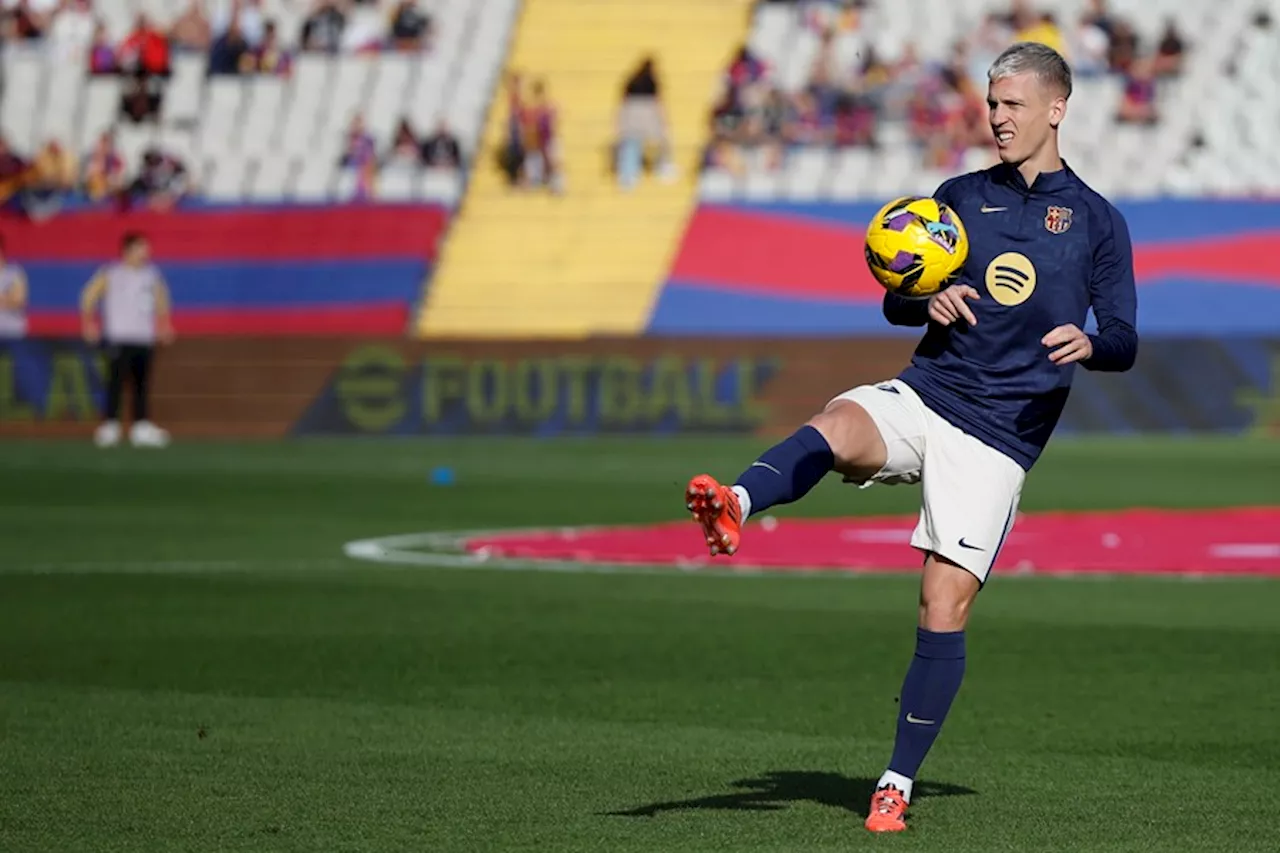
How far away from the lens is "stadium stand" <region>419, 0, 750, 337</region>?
33719 mm

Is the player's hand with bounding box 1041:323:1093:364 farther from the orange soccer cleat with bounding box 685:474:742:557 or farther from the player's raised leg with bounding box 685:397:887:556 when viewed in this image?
the orange soccer cleat with bounding box 685:474:742:557

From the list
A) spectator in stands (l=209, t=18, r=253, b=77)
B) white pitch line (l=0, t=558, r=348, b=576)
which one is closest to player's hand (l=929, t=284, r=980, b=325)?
white pitch line (l=0, t=558, r=348, b=576)

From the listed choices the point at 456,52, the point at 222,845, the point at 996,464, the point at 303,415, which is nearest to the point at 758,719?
the point at 996,464

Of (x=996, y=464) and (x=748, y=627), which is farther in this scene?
(x=748, y=627)

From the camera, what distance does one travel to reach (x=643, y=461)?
82.3ft

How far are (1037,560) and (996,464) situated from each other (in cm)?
854

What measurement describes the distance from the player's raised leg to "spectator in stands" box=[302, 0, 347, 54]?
3199 cm

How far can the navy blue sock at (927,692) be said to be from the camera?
6.93m

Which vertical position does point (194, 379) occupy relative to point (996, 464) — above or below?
below

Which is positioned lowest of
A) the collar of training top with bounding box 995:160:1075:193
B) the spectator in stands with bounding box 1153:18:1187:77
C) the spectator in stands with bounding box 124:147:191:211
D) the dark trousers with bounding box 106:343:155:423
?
the dark trousers with bounding box 106:343:155:423

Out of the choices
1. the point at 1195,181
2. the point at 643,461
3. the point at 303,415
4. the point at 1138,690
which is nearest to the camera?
the point at 1138,690

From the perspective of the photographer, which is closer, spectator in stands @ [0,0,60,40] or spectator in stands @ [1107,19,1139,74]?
spectator in stands @ [1107,19,1139,74]

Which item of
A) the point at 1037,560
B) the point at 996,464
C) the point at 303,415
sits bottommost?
the point at 303,415

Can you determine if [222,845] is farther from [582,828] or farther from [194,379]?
[194,379]
